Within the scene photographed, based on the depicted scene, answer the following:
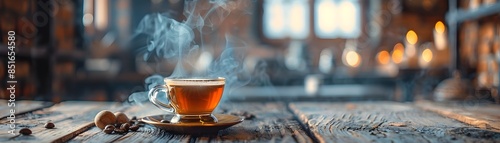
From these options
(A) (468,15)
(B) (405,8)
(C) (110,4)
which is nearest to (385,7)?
(B) (405,8)

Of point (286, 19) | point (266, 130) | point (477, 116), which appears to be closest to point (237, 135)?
point (266, 130)

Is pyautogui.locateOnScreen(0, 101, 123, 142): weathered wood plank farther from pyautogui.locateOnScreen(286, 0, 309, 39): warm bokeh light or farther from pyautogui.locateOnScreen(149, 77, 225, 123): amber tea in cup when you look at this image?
pyautogui.locateOnScreen(286, 0, 309, 39): warm bokeh light

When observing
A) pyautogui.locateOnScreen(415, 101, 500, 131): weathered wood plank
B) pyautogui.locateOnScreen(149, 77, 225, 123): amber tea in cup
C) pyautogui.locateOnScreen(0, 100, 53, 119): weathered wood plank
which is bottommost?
pyautogui.locateOnScreen(415, 101, 500, 131): weathered wood plank

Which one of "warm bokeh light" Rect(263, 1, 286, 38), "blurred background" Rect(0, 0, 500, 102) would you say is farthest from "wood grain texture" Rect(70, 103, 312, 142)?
"warm bokeh light" Rect(263, 1, 286, 38)

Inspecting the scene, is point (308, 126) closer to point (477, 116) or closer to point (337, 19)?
point (477, 116)

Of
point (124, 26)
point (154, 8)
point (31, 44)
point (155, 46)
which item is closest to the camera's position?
point (31, 44)

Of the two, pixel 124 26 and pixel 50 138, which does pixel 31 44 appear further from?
pixel 124 26
